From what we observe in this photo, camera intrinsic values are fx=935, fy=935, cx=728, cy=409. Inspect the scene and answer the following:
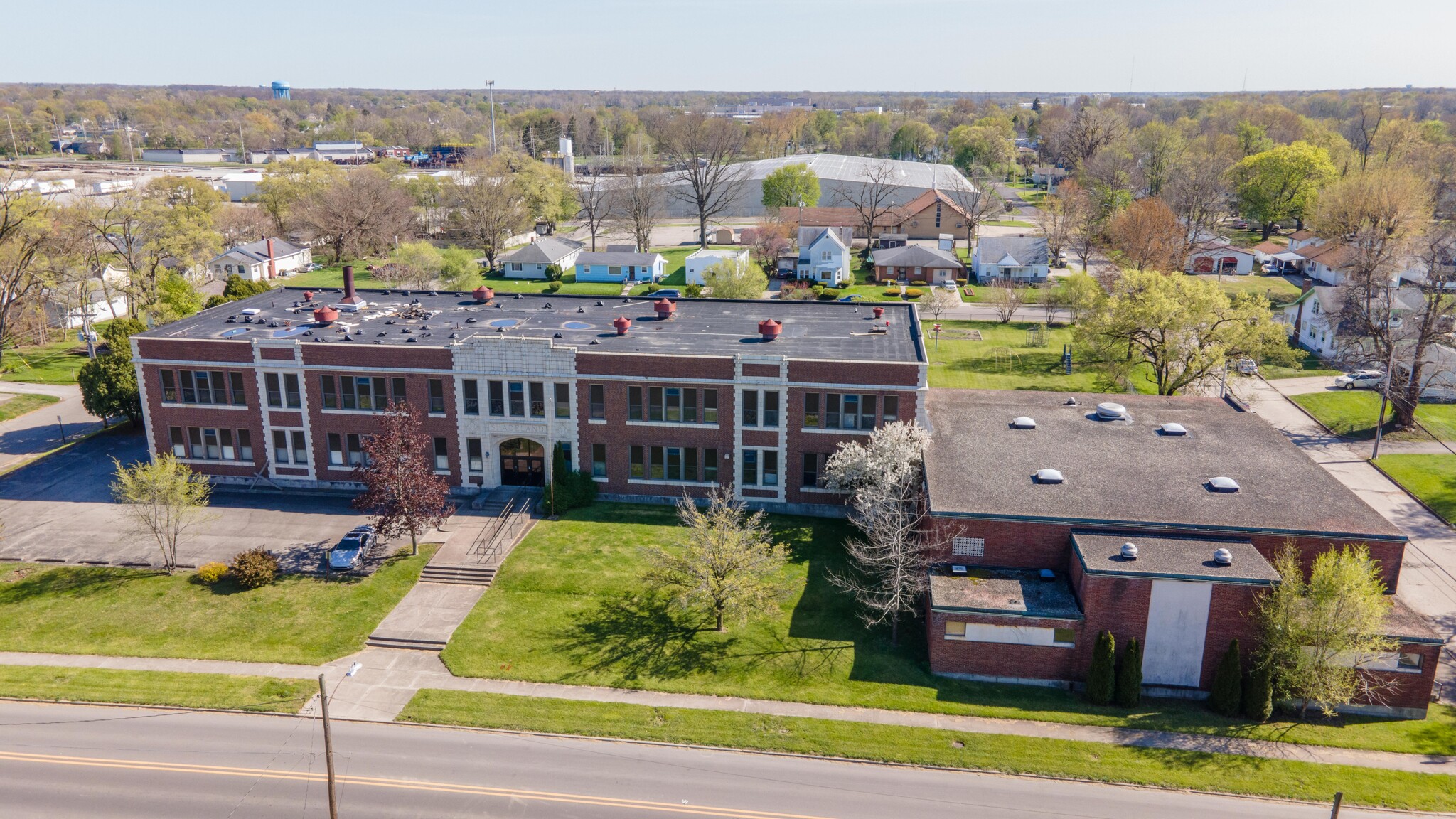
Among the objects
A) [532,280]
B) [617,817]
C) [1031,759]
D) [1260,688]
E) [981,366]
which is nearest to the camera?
[617,817]

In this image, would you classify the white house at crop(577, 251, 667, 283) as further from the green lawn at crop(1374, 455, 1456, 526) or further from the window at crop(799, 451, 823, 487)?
the green lawn at crop(1374, 455, 1456, 526)

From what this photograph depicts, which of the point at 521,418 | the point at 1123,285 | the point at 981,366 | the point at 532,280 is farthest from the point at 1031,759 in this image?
the point at 532,280

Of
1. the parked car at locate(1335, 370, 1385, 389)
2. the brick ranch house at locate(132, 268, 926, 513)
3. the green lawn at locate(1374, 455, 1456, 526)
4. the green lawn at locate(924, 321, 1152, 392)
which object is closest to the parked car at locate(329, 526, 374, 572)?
the brick ranch house at locate(132, 268, 926, 513)

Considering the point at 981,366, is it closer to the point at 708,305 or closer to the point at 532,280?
the point at 708,305

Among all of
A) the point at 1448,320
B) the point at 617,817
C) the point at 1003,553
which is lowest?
the point at 617,817

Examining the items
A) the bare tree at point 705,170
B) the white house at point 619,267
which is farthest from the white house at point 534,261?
the bare tree at point 705,170
